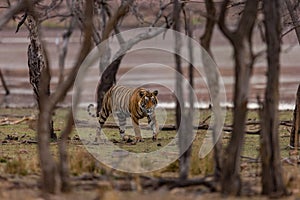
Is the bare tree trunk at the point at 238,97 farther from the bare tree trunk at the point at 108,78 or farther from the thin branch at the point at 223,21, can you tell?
the bare tree trunk at the point at 108,78

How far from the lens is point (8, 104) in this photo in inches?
1109

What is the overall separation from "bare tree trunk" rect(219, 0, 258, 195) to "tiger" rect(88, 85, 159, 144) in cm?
729

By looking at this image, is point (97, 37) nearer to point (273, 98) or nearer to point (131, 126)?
point (131, 126)

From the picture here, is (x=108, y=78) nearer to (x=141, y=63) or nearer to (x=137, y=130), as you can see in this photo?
(x=137, y=130)

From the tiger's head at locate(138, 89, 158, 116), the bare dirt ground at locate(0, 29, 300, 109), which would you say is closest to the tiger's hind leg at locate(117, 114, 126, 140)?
the tiger's head at locate(138, 89, 158, 116)

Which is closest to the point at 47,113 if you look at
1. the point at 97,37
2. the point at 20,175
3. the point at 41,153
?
the point at 41,153

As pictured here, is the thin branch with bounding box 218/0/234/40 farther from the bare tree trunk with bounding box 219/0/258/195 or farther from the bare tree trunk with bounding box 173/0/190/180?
the bare tree trunk with bounding box 173/0/190/180

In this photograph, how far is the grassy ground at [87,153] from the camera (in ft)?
35.3

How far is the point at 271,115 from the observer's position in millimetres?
9227

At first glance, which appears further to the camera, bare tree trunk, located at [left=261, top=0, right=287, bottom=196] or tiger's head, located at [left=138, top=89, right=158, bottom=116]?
tiger's head, located at [left=138, top=89, right=158, bottom=116]

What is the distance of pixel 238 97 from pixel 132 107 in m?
7.84

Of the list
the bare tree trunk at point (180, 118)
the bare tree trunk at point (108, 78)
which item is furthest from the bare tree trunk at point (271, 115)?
the bare tree trunk at point (108, 78)

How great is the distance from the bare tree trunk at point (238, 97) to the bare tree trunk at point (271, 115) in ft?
0.65

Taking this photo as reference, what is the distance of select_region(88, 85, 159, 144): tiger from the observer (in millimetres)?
16844
